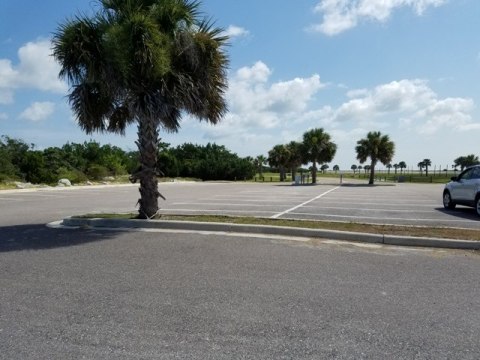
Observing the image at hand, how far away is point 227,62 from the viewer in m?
11.4

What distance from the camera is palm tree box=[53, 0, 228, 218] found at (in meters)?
9.68

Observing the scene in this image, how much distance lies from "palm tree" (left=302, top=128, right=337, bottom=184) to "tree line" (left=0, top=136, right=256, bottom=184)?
1663cm

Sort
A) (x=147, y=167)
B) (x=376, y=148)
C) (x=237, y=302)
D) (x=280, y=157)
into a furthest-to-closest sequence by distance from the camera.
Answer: (x=280, y=157) → (x=376, y=148) → (x=147, y=167) → (x=237, y=302)

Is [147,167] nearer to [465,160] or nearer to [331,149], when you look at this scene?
[331,149]

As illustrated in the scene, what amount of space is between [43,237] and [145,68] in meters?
4.41

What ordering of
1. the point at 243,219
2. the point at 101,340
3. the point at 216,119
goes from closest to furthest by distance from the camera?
the point at 101,340 → the point at 243,219 → the point at 216,119

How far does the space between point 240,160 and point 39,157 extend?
114 ft

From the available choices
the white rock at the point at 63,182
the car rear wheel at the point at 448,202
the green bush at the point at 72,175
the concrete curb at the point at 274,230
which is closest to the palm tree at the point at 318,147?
the green bush at the point at 72,175

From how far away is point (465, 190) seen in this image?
13.9 m

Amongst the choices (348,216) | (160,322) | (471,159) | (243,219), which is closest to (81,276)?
(160,322)

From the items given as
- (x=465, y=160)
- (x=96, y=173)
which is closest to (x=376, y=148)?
(x=96, y=173)

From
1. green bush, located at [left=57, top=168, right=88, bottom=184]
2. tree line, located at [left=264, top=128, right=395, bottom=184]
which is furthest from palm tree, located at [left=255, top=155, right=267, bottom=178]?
green bush, located at [left=57, top=168, right=88, bottom=184]

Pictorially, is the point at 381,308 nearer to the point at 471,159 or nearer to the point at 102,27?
the point at 102,27

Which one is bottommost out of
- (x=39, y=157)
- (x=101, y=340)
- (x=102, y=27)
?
(x=101, y=340)
